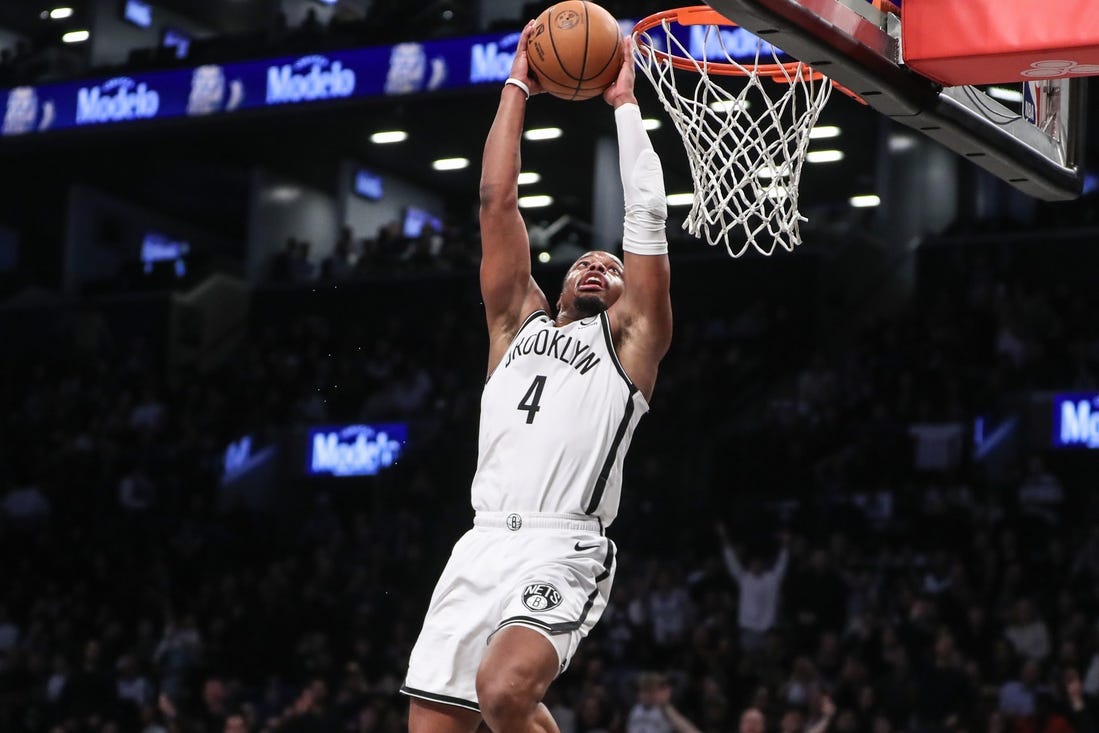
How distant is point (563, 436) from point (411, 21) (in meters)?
13.9

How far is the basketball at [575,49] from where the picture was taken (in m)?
5.48

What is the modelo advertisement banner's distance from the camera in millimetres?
17000

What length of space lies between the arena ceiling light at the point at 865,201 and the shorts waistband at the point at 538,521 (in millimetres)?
17515

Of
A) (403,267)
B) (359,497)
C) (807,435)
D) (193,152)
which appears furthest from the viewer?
(193,152)

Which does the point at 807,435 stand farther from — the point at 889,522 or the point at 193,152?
the point at 193,152

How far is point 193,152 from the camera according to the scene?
24.7m

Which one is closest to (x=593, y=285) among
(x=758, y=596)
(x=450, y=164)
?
(x=758, y=596)

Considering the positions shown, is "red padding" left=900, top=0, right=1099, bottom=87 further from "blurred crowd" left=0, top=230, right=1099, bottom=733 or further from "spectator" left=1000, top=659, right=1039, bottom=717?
"spectator" left=1000, top=659, right=1039, bottom=717

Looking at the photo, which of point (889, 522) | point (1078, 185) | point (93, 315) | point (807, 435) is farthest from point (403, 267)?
point (1078, 185)

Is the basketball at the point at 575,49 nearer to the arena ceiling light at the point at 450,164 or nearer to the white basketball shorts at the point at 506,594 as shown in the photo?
the white basketball shorts at the point at 506,594

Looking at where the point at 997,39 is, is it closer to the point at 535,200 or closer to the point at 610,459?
the point at 610,459

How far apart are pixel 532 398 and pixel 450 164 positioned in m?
20.8

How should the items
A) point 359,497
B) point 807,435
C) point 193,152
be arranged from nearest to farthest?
point 807,435
point 359,497
point 193,152

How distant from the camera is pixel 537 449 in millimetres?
5211
